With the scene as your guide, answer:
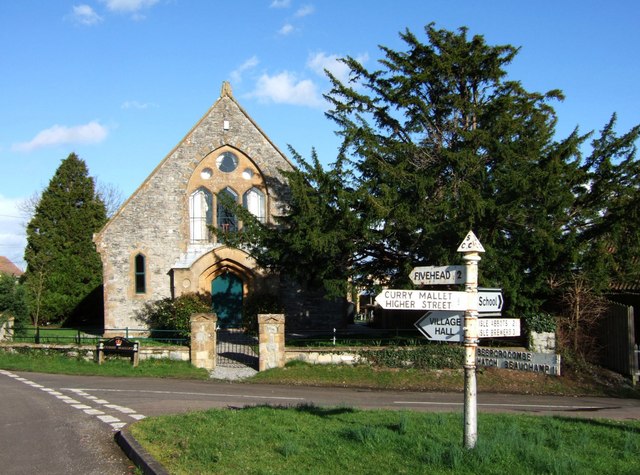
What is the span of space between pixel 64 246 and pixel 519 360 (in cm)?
3578

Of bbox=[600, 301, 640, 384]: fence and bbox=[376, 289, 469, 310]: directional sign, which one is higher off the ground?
bbox=[376, 289, 469, 310]: directional sign

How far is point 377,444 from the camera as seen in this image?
301 inches

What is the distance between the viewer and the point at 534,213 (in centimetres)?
1642

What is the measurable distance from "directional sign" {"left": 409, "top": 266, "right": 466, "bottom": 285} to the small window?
20.1m

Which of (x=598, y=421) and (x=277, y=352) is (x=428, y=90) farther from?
(x=598, y=421)

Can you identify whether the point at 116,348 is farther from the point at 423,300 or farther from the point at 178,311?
the point at 423,300

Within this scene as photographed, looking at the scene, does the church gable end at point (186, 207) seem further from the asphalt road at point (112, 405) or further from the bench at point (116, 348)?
the asphalt road at point (112, 405)

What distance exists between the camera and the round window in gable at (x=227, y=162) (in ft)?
89.0

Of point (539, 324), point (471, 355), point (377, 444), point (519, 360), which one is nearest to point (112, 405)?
point (377, 444)

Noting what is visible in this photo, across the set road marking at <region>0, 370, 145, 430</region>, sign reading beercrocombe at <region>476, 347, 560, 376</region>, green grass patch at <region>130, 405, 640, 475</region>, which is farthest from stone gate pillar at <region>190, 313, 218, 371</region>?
sign reading beercrocombe at <region>476, 347, 560, 376</region>

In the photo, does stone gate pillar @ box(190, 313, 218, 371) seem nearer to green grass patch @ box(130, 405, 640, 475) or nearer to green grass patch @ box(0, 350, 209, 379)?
green grass patch @ box(0, 350, 209, 379)

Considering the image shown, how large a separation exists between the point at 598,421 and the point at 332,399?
6.04 m

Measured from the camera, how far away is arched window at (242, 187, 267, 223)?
27.2 m

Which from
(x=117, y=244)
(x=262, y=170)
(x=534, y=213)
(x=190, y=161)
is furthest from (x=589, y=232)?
(x=117, y=244)
